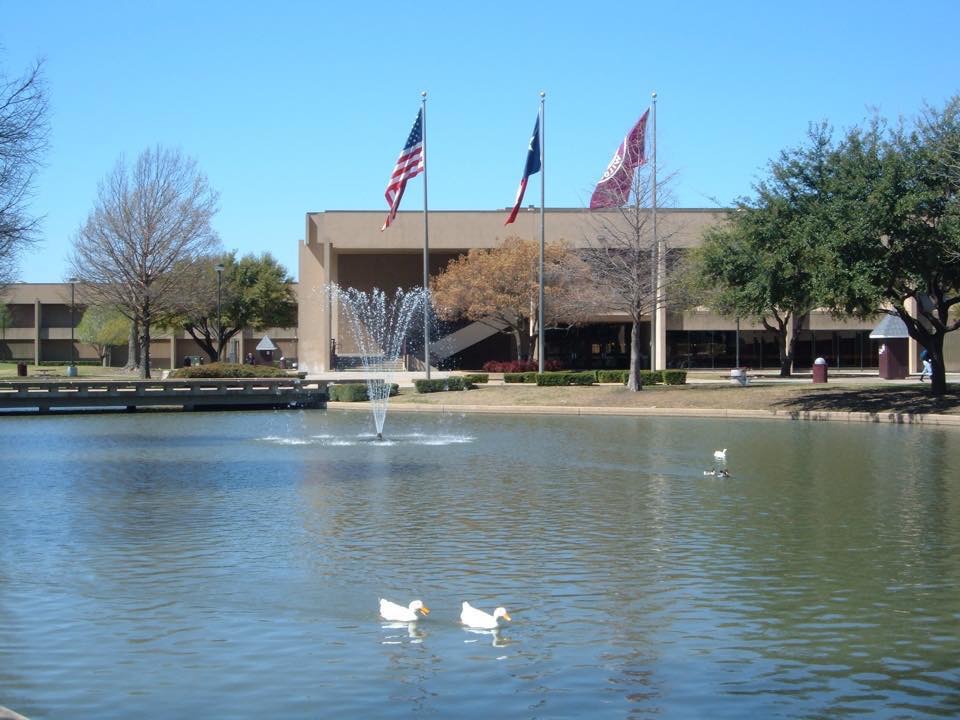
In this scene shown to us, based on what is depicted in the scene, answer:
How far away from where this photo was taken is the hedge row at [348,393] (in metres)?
43.5

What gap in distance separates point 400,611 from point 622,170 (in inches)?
1369

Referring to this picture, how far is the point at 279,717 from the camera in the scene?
8.14 m

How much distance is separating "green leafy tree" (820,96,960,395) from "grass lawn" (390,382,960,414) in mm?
3591

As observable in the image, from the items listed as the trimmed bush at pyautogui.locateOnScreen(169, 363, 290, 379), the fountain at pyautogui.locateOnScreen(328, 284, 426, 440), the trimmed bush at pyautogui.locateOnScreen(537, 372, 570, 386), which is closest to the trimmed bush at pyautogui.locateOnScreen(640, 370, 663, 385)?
the trimmed bush at pyautogui.locateOnScreen(537, 372, 570, 386)

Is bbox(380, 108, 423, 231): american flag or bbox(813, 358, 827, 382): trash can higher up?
bbox(380, 108, 423, 231): american flag

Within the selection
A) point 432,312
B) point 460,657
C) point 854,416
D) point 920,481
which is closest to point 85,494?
point 460,657

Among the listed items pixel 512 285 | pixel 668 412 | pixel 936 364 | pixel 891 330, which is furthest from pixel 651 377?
pixel 512 285

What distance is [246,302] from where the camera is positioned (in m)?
76.6

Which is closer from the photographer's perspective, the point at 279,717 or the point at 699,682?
the point at 279,717

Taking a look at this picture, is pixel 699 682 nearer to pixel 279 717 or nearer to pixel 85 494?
pixel 279 717

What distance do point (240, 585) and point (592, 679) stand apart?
4688 mm

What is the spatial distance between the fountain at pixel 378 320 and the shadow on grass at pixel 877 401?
29.3 m

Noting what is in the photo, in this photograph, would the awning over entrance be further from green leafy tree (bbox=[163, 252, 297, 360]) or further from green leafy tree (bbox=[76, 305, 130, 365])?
green leafy tree (bbox=[76, 305, 130, 365])

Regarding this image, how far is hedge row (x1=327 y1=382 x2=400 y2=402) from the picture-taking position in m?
43.5
